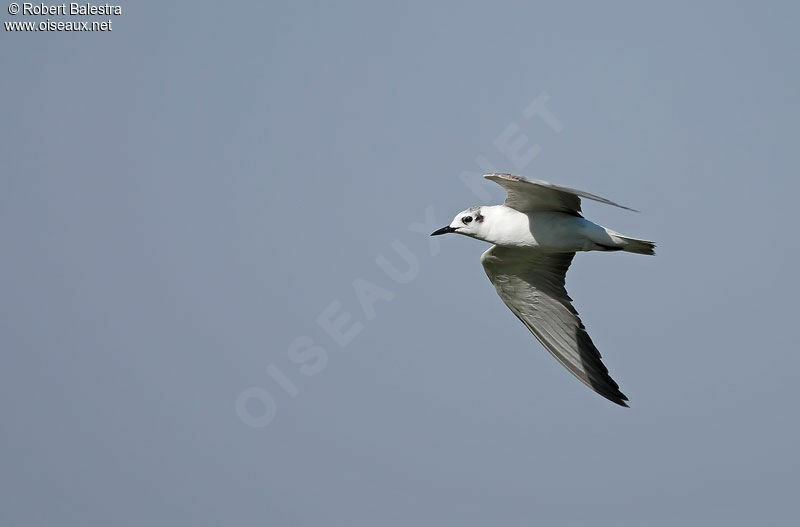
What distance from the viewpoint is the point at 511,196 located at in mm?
13203

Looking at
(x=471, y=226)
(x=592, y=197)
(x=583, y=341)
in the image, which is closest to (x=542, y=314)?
(x=583, y=341)

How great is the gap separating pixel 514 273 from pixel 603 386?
2121 mm

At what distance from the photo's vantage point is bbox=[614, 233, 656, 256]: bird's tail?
12.9 meters

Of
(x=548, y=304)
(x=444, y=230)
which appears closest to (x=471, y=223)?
(x=444, y=230)

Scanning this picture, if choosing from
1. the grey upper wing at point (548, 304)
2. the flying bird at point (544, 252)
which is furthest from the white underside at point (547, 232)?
the grey upper wing at point (548, 304)

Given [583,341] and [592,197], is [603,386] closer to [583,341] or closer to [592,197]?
[583,341]

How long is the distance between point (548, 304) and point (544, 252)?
41.7 inches

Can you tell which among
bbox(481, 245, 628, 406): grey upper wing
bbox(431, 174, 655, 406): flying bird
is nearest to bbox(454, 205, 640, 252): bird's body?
bbox(431, 174, 655, 406): flying bird

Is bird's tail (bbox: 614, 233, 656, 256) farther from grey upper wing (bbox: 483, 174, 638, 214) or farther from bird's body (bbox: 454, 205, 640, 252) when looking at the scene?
grey upper wing (bbox: 483, 174, 638, 214)

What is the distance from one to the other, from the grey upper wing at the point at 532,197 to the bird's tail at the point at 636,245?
0.77 meters

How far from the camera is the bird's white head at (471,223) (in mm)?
13688

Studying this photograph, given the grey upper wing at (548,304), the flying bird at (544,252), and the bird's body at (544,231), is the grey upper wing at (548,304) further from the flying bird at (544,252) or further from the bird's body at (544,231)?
the bird's body at (544,231)

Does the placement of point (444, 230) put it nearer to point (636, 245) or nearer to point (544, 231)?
point (544, 231)

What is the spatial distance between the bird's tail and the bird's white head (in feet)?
6.10
